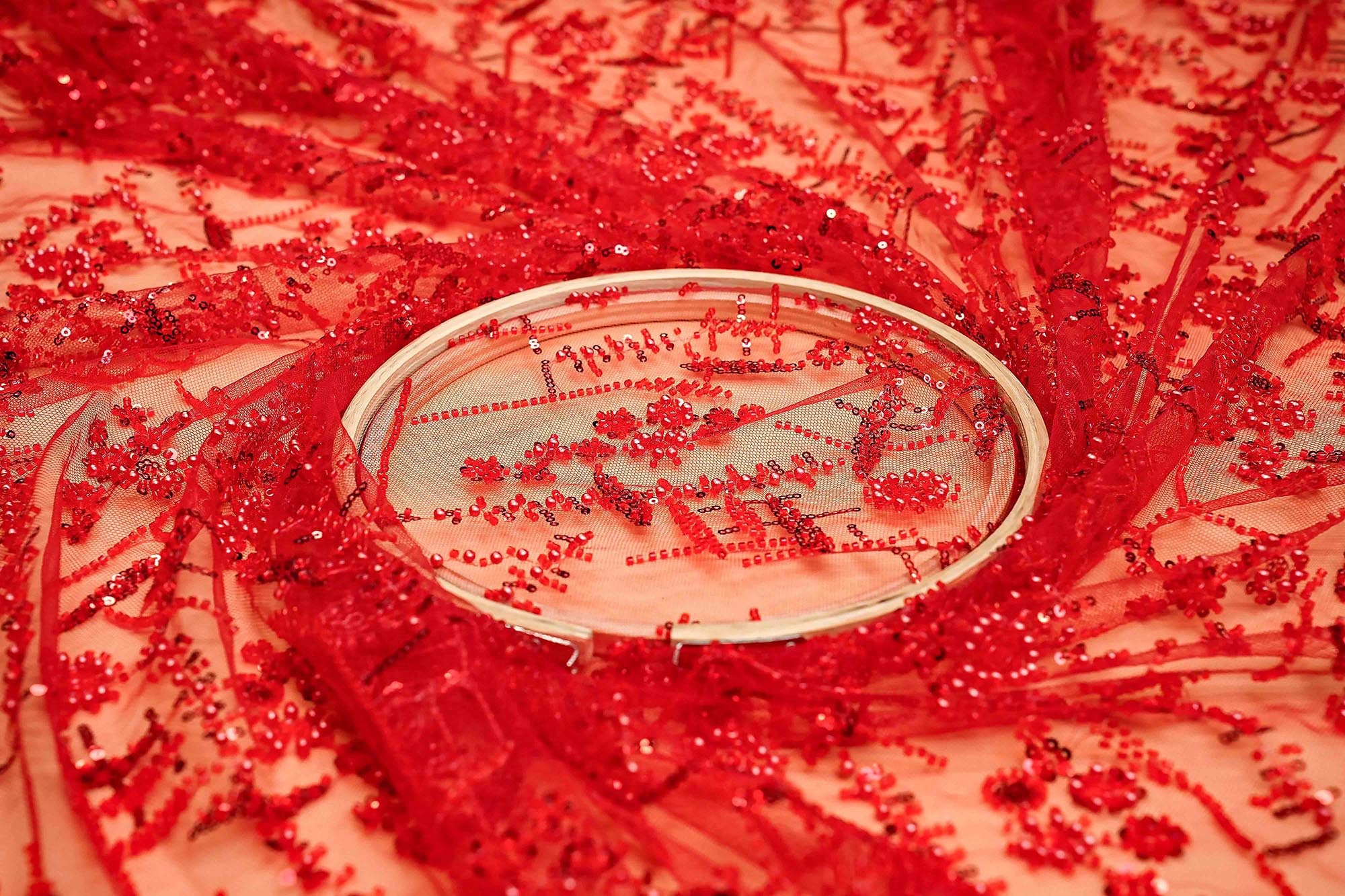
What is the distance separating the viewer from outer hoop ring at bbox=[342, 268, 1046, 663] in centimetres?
104

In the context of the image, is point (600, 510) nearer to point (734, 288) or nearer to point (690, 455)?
point (690, 455)

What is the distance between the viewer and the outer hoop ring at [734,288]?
1.04 m

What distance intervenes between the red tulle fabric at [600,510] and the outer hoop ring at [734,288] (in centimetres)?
2

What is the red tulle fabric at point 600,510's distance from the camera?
37.9 inches

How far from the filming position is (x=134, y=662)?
3.62 feet

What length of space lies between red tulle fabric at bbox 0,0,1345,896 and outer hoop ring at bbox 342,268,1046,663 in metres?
0.02

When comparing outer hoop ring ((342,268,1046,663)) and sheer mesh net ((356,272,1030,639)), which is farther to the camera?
sheer mesh net ((356,272,1030,639))

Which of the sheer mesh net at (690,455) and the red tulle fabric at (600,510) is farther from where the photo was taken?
the sheer mesh net at (690,455)

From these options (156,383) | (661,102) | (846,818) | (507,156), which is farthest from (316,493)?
(661,102)

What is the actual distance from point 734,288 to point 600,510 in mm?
396

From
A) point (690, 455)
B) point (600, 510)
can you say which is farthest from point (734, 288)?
point (600, 510)

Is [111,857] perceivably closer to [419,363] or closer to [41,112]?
[419,363]

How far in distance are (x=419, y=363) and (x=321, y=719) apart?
1.51ft

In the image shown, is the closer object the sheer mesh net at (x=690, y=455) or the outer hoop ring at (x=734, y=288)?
the outer hoop ring at (x=734, y=288)
